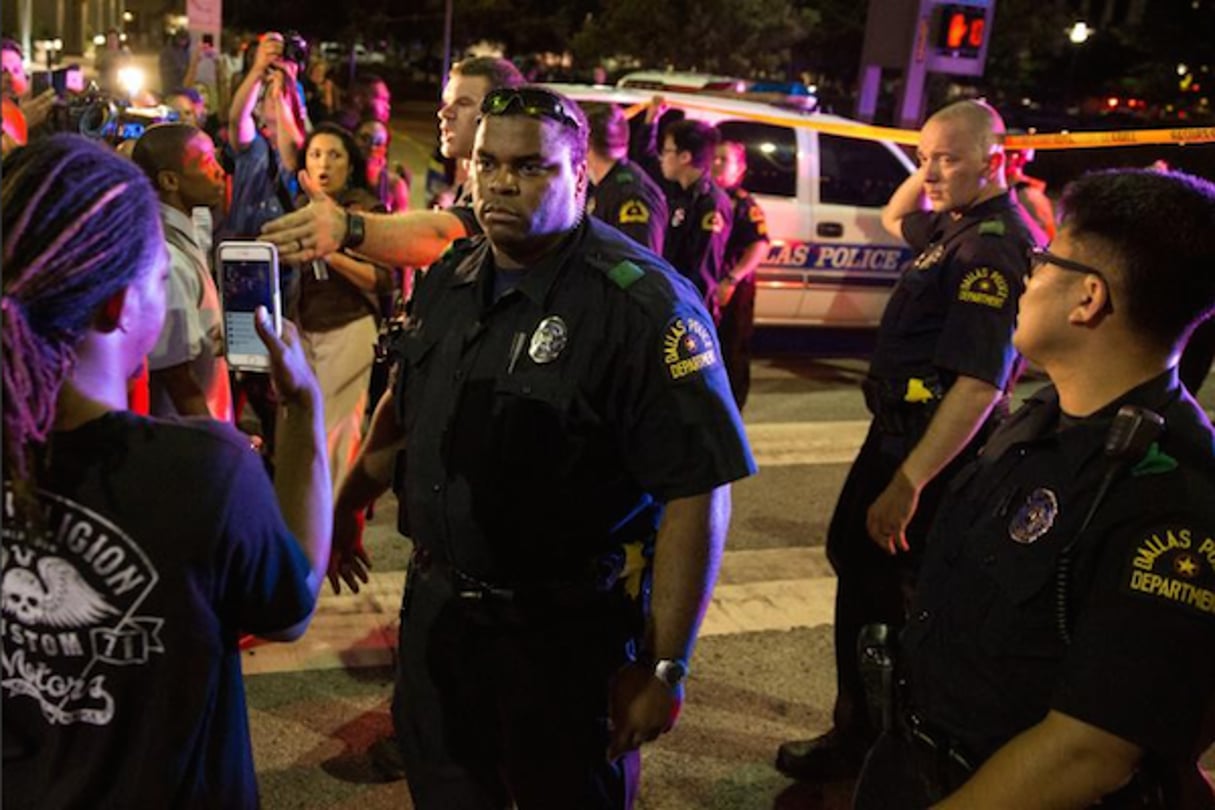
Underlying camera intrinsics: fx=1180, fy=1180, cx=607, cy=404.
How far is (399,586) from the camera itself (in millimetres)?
4895

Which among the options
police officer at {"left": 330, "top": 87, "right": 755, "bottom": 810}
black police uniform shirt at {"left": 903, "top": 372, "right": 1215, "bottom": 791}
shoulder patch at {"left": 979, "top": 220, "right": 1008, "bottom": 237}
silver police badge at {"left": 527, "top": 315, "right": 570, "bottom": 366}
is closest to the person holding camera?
police officer at {"left": 330, "top": 87, "right": 755, "bottom": 810}

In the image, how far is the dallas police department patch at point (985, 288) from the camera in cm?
335

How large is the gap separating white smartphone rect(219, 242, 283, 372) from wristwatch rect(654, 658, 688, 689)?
3.27 feet

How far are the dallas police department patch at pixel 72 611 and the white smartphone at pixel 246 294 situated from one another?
1.99ft

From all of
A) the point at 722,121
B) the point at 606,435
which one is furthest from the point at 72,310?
the point at 722,121

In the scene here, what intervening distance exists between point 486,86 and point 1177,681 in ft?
9.17

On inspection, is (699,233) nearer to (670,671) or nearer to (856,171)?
(856,171)

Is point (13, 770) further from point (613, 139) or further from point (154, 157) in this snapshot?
point (613, 139)

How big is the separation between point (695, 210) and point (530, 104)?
3964 millimetres

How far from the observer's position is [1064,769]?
1.69 metres

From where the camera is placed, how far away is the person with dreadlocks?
1.47 meters

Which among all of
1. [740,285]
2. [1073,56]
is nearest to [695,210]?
[740,285]

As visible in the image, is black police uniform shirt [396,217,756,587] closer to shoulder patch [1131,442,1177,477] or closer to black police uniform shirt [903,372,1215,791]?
black police uniform shirt [903,372,1215,791]

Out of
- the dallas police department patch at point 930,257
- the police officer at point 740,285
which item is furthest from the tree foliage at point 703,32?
the dallas police department patch at point 930,257
